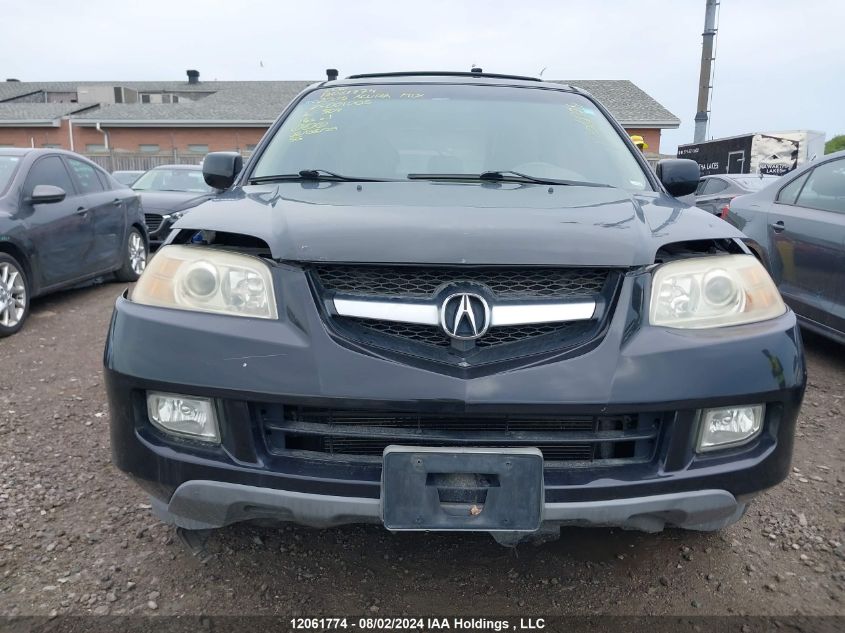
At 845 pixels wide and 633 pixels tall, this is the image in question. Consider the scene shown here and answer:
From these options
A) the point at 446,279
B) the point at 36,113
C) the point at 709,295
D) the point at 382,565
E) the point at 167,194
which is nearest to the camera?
the point at 446,279

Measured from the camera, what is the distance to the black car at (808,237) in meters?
4.32

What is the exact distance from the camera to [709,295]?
6.22 ft

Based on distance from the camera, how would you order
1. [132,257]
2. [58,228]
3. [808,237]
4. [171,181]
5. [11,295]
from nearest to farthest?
[808,237]
[11,295]
[58,228]
[132,257]
[171,181]

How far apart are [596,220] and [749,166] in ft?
57.1

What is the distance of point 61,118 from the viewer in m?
28.9

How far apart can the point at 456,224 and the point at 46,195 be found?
16.2 ft

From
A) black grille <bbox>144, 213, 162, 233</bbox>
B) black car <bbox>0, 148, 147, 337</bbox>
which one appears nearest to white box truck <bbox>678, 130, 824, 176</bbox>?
black grille <bbox>144, 213, 162, 233</bbox>

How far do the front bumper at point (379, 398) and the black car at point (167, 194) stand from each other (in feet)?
24.9

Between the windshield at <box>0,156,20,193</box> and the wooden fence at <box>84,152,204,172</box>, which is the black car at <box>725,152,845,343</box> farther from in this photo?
the wooden fence at <box>84,152,204,172</box>

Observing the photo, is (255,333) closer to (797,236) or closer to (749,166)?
(797,236)

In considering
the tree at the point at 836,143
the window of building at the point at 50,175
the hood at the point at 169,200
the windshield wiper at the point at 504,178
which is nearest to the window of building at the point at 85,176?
the window of building at the point at 50,175

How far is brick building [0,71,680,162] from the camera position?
2684 centimetres

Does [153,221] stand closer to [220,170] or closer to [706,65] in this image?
[220,170]

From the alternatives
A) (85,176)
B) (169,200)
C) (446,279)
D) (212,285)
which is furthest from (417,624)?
(169,200)
